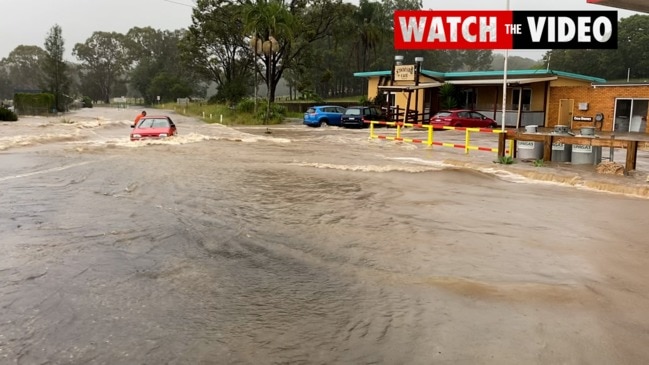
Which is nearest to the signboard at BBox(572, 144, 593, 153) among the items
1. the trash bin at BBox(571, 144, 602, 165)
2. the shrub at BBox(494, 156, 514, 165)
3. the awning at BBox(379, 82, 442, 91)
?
the trash bin at BBox(571, 144, 602, 165)

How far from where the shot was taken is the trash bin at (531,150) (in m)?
16.7

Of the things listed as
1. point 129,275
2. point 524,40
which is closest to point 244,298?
point 129,275

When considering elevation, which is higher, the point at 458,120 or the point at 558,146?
the point at 458,120

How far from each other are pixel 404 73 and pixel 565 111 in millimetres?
10745

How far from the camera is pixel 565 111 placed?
34594 millimetres

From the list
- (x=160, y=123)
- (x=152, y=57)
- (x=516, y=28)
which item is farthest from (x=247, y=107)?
(x=152, y=57)

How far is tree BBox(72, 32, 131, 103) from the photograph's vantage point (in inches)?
5172

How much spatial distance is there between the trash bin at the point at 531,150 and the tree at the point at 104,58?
420ft

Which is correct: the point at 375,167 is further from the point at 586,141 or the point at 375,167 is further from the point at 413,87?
the point at 413,87

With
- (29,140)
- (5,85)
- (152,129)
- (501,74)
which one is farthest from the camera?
(5,85)

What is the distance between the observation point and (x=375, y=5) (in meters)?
62.2

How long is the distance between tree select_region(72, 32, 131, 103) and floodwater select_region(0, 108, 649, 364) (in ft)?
426

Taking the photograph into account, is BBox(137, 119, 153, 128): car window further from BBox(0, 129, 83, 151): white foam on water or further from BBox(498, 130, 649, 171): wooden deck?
BBox(498, 130, 649, 171): wooden deck

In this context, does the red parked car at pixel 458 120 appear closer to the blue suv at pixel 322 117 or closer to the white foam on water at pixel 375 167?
the blue suv at pixel 322 117
